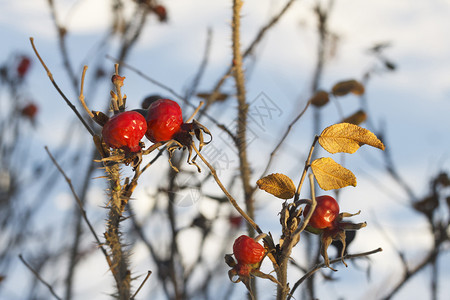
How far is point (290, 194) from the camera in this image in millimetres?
941

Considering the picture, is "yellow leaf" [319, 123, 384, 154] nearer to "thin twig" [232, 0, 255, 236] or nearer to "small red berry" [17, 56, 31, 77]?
"thin twig" [232, 0, 255, 236]

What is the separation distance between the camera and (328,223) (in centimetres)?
96

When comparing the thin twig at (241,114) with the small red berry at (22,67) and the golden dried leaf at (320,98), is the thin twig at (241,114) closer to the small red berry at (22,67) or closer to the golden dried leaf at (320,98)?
the golden dried leaf at (320,98)

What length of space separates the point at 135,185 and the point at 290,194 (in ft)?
1.03

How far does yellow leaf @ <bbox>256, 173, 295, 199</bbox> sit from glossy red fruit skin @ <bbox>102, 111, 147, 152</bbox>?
26 centimetres

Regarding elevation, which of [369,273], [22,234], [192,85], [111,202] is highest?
[22,234]

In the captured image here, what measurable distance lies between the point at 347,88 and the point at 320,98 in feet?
0.32

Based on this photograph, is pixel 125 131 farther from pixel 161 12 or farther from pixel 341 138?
pixel 161 12

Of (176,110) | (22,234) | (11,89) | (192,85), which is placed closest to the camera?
(176,110)

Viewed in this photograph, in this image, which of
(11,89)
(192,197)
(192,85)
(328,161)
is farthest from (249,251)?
(11,89)

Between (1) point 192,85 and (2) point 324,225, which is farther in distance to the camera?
(1) point 192,85

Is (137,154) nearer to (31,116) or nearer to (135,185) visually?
(135,185)

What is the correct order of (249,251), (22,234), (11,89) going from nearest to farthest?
(249,251) < (22,234) < (11,89)

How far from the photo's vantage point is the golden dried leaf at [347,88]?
5.56ft
